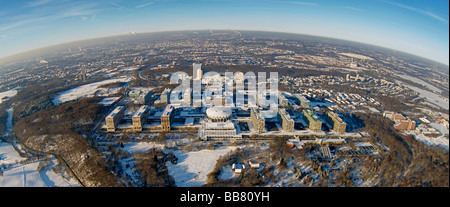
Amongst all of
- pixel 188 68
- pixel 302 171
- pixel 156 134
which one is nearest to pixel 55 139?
pixel 156 134

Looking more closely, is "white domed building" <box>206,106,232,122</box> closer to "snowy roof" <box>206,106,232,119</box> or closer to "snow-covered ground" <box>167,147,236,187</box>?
"snowy roof" <box>206,106,232,119</box>

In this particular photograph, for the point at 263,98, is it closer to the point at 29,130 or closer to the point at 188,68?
the point at 29,130

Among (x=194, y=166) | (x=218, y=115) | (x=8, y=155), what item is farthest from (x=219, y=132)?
(x=8, y=155)

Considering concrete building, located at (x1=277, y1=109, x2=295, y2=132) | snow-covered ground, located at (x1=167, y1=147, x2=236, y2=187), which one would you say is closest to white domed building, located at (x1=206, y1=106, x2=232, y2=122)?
snow-covered ground, located at (x1=167, y1=147, x2=236, y2=187)

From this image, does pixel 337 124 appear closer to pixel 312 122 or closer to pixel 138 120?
pixel 312 122

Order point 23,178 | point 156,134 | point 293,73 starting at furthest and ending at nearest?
point 293,73 < point 156,134 < point 23,178

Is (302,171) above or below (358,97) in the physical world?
below

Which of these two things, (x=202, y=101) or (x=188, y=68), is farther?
(x=188, y=68)

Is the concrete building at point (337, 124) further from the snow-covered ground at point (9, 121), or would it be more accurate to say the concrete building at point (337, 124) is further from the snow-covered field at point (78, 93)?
the snow-covered field at point (78, 93)

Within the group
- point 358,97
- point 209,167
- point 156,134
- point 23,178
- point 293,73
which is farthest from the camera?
point 293,73
